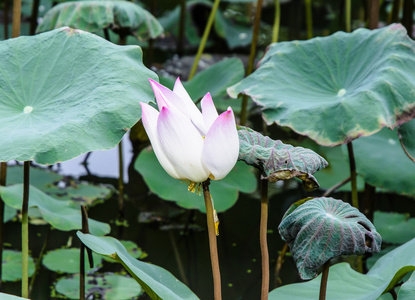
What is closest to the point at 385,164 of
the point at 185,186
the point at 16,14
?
the point at 185,186

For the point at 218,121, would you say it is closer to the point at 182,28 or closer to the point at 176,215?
the point at 176,215

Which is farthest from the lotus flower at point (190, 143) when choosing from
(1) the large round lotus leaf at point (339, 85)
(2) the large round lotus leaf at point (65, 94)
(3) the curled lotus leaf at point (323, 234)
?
(1) the large round lotus leaf at point (339, 85)

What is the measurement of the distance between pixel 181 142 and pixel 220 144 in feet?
0.17

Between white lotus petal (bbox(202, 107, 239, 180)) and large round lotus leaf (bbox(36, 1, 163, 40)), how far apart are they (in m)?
1.05

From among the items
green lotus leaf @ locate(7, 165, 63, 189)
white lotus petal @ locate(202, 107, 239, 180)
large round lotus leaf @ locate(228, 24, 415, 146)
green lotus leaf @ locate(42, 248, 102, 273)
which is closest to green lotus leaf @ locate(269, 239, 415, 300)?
large round lotus leaf @ locate(228, 24, 415, 146)

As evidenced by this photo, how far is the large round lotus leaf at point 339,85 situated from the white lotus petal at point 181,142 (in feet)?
1.96

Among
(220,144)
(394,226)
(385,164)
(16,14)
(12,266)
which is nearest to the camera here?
(220,144)

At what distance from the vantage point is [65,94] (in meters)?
1.09

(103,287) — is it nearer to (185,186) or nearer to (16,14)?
(185,186)

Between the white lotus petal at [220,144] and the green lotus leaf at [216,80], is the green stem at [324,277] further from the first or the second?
the green lotus leaf at [216,80]

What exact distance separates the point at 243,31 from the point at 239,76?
2.12m

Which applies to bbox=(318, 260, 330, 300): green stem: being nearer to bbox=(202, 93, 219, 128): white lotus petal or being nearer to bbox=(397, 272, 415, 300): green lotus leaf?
bbox=(397, 272, 415, 300): green lotus leaf

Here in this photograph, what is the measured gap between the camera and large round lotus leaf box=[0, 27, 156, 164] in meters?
0.95

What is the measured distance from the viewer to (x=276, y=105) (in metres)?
1.34
